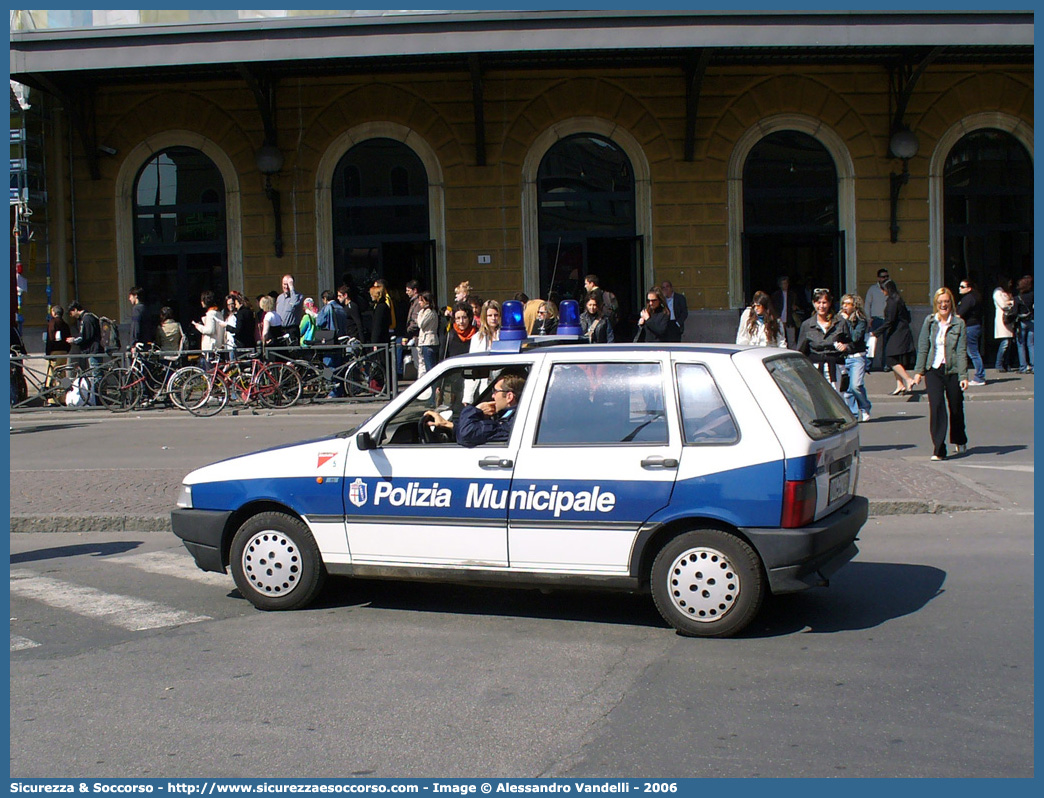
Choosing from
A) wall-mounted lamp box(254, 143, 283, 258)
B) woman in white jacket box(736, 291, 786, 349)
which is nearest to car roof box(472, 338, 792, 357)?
woman in white jacket box(736, 291, 786, 349)

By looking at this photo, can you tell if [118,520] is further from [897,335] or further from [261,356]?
[897,335]

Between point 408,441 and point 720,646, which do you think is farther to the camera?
point 408,441

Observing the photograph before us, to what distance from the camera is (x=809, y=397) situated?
611 centimetres

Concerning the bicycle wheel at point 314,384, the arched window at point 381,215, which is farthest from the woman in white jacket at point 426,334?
the arched window at point 381,215

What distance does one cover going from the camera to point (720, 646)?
561cm

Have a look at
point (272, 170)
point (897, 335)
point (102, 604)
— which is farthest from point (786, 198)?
point (102, 604)

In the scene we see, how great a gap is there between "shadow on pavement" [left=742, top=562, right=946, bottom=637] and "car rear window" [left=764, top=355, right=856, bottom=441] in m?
1.03

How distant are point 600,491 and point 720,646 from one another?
0.98 meters

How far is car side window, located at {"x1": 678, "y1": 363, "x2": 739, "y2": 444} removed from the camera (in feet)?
18.8

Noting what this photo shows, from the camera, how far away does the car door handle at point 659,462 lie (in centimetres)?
570

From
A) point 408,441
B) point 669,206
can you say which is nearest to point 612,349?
point 408,441

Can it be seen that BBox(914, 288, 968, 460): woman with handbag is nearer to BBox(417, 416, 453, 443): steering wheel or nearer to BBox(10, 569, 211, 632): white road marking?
BBox(417, 416, 453, 443): steering wheel

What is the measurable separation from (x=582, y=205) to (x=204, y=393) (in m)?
8.01
